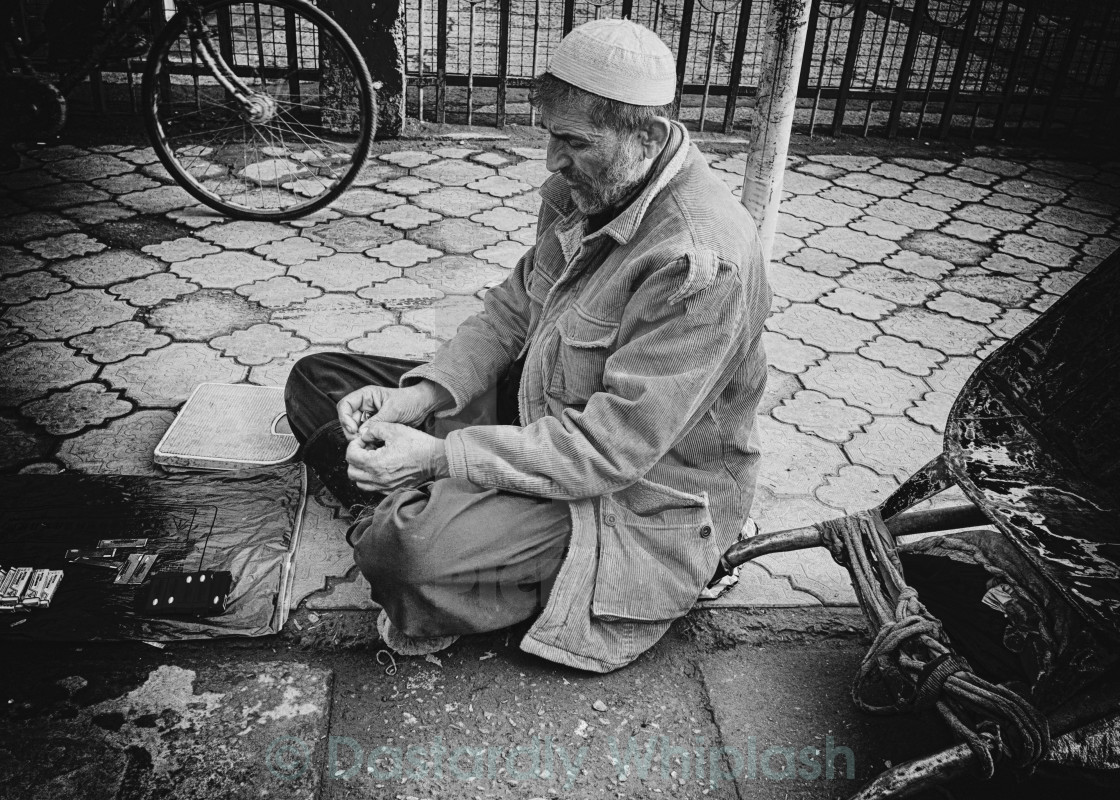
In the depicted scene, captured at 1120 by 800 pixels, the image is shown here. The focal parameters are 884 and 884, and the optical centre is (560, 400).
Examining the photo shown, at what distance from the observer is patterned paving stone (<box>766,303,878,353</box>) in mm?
3725

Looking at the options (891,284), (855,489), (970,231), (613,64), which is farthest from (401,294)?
(970,231)

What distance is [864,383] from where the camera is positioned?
11.3 feet

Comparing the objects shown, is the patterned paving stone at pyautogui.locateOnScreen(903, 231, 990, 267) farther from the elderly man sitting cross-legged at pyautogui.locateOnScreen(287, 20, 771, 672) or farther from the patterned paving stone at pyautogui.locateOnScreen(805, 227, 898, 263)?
the elderly man sitting cross-legged at pyautogui.locateOnScreen(287, 20, 771, 672)

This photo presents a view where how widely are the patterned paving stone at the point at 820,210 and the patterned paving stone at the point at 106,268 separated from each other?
3325 mm

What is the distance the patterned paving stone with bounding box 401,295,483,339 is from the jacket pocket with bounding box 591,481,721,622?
1707mm

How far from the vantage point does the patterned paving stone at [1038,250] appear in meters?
4.59

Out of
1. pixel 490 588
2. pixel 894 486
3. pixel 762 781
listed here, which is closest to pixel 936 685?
pixel 762 781

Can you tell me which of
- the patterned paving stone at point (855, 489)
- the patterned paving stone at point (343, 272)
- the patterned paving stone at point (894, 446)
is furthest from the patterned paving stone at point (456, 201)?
the patterned paving stone at point (855, 489)

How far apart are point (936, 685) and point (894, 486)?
1261mm

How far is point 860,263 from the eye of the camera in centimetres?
446

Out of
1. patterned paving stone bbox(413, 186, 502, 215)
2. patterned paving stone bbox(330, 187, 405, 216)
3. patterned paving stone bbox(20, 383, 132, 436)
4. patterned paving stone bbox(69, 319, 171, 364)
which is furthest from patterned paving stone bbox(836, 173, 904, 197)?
patterned paving stone bbox(20, 383, 132, 436)

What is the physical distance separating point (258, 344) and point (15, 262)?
4.21ft

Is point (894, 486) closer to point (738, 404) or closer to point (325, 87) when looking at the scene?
point (738, 404)

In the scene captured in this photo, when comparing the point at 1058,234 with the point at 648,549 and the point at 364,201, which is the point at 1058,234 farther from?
the point at 648,549
